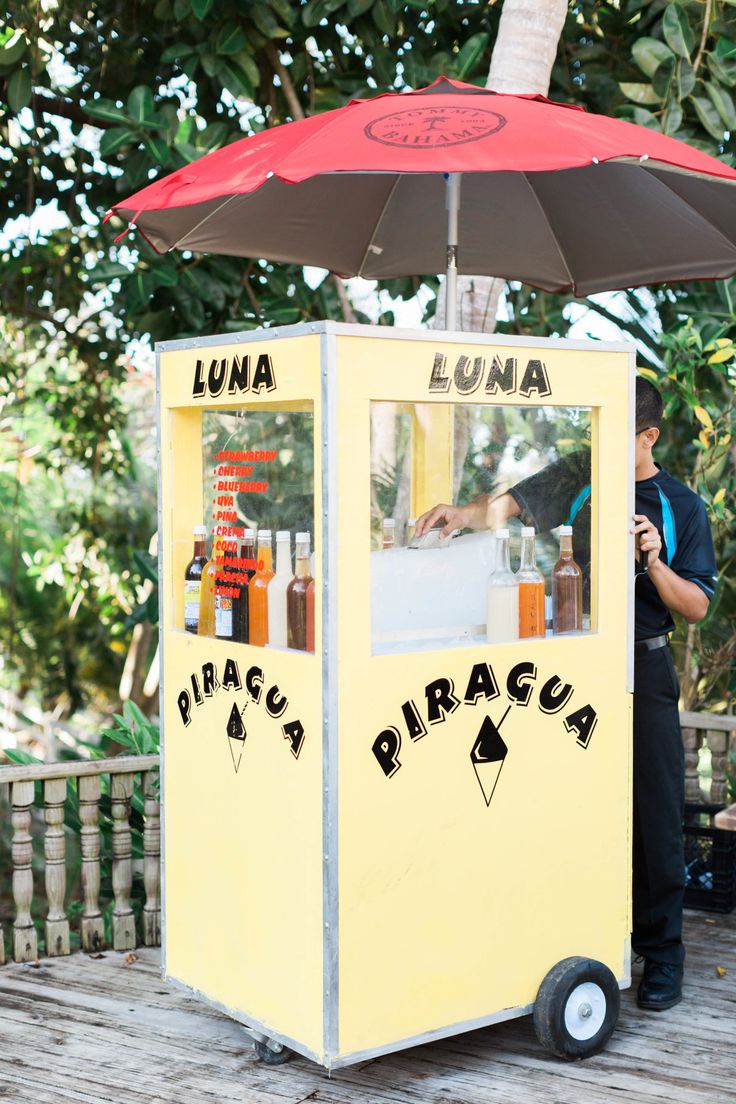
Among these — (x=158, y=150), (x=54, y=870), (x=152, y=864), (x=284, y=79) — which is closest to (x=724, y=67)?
(x=284, y=79)

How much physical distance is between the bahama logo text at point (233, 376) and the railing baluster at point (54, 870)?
57.7 inches

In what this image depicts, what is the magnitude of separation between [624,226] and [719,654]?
212 cm

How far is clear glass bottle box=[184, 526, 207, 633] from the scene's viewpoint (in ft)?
10.2

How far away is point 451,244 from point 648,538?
99 cm

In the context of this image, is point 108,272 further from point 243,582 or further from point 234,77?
point 243,582

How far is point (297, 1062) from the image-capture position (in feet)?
10.0

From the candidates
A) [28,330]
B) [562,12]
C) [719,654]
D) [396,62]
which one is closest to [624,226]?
[562,12]

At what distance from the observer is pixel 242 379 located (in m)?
2.89

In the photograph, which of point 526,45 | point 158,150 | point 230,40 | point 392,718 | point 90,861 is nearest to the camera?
point 392,718

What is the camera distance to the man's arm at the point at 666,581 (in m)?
3.19

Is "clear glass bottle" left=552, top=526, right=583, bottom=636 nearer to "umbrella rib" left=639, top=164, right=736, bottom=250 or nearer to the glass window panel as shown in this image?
the glass window panel

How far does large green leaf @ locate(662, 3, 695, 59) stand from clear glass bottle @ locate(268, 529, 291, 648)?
2.82 metres

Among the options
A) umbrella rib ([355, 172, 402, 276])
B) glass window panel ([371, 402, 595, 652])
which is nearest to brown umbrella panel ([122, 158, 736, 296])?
umbrella rib ([355, 172, 402, 276])

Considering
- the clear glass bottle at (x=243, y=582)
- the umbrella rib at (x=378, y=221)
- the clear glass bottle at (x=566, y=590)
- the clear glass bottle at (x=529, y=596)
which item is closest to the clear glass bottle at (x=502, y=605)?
the clear glass bottle at (x=529, y=596)
